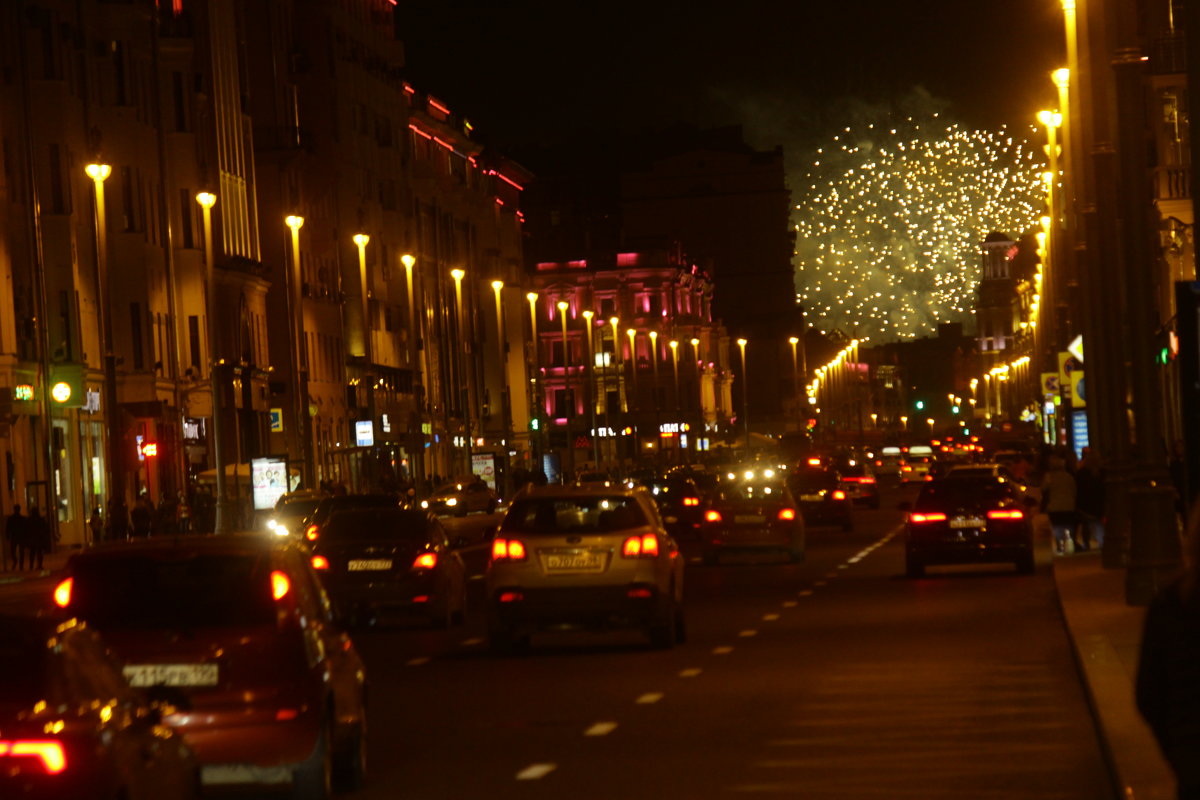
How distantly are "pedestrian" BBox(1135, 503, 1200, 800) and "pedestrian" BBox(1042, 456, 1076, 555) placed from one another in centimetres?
3091

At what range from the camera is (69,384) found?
180 ft

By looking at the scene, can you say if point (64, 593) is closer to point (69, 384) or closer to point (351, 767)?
point (351, 767)

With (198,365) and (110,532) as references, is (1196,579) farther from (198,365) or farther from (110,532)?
(198,365)

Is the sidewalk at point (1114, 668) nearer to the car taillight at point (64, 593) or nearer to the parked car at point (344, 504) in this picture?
the car taillight at point (64, 593)

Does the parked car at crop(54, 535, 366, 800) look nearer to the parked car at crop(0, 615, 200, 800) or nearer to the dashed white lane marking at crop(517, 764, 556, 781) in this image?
the dashed white lane marking at crop(517, 764, 556, 781)

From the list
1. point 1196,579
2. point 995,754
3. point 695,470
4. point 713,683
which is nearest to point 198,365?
point 695,470

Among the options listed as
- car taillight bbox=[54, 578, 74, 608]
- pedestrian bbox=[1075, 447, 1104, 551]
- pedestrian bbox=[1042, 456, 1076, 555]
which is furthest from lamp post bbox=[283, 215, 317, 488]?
car taillight bbox=[54, 578, 74, 608]

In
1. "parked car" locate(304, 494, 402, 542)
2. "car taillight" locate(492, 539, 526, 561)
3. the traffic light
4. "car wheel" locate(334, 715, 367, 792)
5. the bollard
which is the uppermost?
the traffic light

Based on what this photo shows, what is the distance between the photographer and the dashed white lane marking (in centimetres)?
1362

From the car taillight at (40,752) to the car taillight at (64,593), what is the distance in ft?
15.9

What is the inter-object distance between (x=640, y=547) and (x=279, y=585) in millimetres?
10785

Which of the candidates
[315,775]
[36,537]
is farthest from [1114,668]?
[36,537]

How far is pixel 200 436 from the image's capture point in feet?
234

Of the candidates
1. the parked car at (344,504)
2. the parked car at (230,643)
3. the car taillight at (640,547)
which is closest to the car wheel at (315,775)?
the parked car at (230,643)
